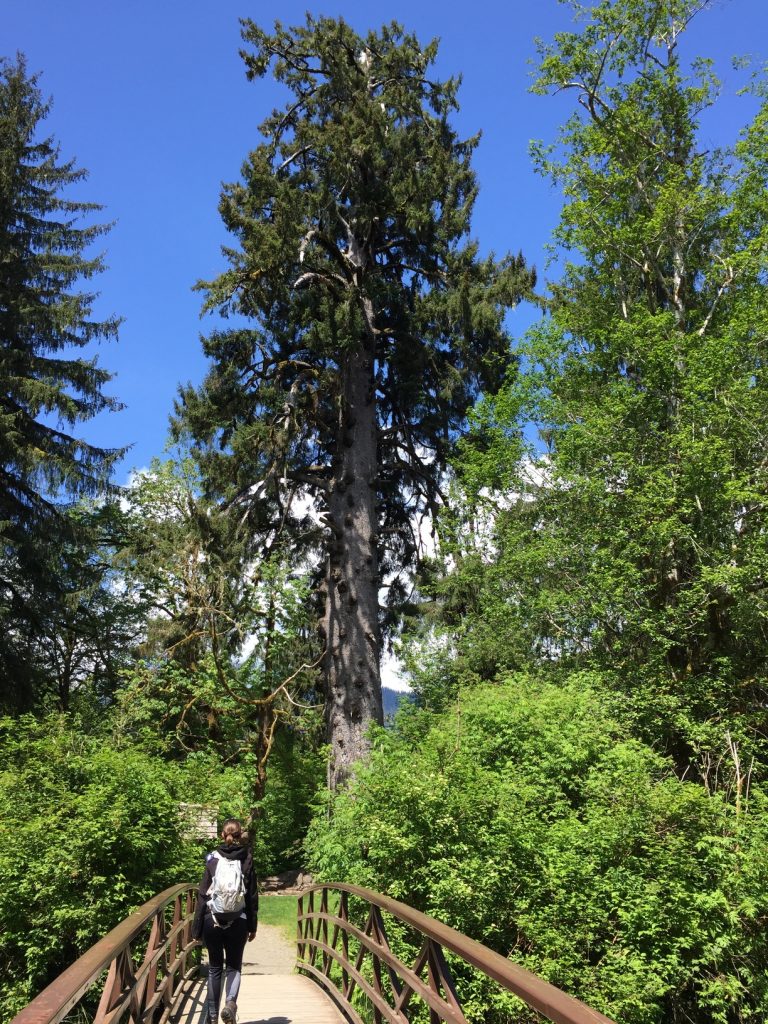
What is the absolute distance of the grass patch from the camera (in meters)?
14.4

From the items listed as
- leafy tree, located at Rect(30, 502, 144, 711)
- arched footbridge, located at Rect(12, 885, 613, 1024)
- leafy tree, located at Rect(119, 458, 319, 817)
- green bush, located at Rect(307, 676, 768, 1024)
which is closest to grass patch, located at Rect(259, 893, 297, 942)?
leafy tree, located at Rect(119, 458, 319, 817)

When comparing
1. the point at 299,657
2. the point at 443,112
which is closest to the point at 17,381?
the point at 299,657

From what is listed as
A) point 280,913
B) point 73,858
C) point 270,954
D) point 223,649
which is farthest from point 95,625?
point 73,858

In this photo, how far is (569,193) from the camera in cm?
1786

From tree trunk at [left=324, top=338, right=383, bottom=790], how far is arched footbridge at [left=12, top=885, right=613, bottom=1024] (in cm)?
467

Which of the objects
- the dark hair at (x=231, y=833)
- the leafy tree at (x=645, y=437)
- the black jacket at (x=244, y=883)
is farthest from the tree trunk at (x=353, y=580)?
the dark hair at (x=231, y=833)

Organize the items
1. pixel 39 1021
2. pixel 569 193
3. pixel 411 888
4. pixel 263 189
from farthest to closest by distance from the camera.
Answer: pixel 569 193 < pixel 263 189 < pixel 411 888 < pixel 39 1021

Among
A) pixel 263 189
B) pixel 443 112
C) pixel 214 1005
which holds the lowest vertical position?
pixel 214 1005

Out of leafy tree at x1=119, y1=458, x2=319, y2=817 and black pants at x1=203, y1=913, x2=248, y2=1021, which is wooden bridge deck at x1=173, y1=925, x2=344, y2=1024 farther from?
leafy tree at x1=119, y1=458, x2=319, y2=817

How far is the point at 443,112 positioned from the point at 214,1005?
1927 centimetres

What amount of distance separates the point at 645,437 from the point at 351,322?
6192mm

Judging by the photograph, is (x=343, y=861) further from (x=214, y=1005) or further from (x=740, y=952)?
(x=740, y=952)

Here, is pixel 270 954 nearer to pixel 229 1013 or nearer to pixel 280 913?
pixel 280 913

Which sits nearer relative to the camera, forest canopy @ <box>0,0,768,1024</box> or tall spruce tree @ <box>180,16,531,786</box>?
forest canopy @ <box>0,0,768,1024</box>
